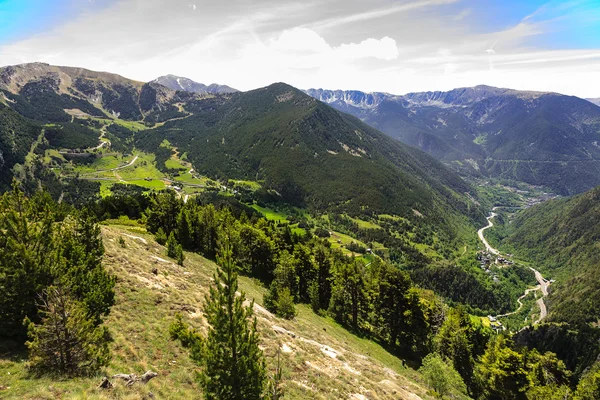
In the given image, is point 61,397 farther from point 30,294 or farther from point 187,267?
point 187,267

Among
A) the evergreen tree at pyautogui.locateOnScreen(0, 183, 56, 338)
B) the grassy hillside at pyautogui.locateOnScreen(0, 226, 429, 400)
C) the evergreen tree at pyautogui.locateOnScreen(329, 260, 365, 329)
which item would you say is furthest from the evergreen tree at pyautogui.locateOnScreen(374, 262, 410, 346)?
the evergreen tree at pyautogui.locateOnScreen(0, 183, 56, 338)

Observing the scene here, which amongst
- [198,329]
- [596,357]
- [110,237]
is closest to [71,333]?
[198,329]

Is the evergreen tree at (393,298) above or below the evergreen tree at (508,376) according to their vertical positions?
above

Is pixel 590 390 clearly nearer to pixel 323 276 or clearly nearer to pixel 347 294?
pixel 347 294

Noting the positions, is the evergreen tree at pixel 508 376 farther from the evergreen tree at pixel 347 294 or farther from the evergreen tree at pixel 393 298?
the evergreen tree at pixel 347 294

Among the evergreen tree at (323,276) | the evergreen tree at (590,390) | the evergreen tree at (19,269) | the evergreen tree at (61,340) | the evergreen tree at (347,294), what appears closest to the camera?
the evergreen tree at (61,340)

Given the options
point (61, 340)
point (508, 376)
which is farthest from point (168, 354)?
point (508, 376)

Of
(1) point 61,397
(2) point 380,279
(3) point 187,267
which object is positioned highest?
(1) point 61,397

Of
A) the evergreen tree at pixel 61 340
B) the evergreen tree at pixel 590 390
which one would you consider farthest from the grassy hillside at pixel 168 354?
the evergreen tree at pixel 590 390
